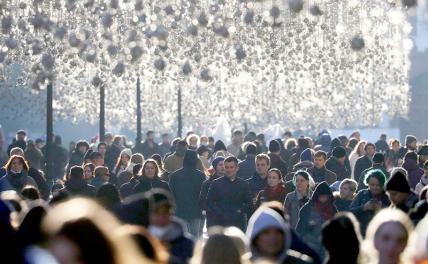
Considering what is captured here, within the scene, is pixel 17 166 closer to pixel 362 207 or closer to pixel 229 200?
pixel 229 200

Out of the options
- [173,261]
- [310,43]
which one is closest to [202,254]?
[173,261]

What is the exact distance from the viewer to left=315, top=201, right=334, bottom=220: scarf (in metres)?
14.7

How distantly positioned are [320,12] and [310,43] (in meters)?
16.8

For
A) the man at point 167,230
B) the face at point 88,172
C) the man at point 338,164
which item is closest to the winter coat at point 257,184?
the face at point 88,172

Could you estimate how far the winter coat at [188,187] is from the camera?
20000mm

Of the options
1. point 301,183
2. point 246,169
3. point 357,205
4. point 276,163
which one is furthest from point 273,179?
point 276,163

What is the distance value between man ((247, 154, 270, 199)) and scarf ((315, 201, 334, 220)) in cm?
477

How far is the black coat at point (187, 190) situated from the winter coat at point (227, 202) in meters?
1.46

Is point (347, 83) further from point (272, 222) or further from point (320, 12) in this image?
point (272, 222)

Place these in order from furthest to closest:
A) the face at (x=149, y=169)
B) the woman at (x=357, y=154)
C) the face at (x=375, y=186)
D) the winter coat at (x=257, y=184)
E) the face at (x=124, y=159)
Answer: the woman at (x=357, y=154) → the face at (x=124, y=159) → the winter coat at (x=257, y=184) → the face at (x=149, y=169) → the face at (x=375, y=186)

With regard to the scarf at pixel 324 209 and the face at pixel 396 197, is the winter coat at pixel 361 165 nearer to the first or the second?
the scarf at pixel 324 209

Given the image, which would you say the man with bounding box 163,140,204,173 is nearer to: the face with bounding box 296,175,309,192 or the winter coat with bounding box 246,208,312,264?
the face with bounding box 296,175,309,192

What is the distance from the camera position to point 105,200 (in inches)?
508

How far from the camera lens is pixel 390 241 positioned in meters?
8.77
